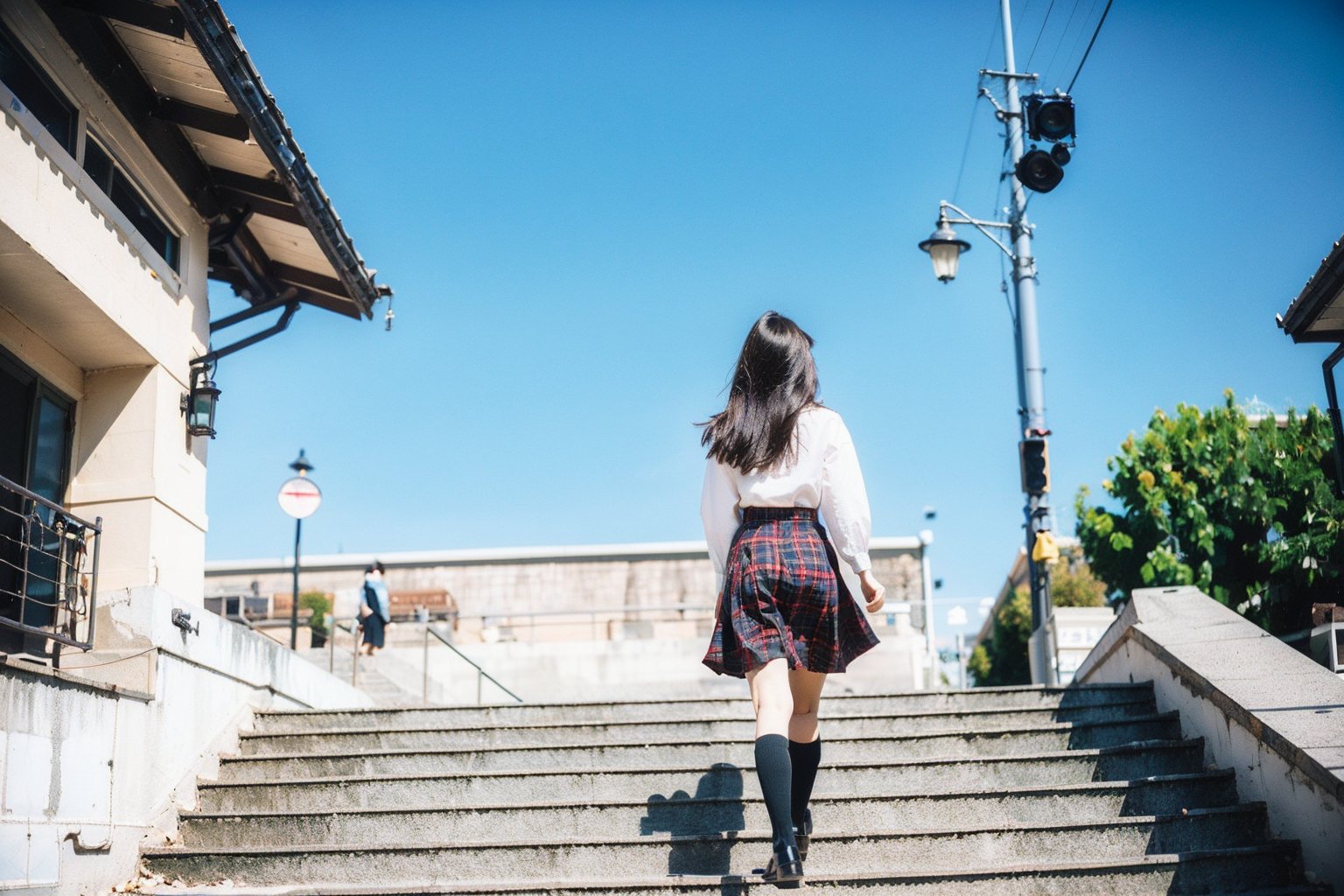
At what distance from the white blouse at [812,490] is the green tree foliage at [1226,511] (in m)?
6.12

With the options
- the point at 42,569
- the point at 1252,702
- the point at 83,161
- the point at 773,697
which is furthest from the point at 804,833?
the point at 83,161

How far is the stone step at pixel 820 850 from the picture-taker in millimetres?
5246

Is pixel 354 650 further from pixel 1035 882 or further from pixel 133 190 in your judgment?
pixel 1035 882

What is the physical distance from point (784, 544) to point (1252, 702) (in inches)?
99.0

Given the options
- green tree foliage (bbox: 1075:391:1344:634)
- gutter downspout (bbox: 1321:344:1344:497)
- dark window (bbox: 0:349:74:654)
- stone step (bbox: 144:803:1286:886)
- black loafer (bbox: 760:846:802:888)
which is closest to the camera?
black loafer (bbox: 760:846:802:888)

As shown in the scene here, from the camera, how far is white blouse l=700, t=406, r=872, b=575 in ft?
15.4

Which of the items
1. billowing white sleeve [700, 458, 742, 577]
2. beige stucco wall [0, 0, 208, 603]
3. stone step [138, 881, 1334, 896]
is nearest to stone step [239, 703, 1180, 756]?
beige stucco wall [0, 0, 208, 603]

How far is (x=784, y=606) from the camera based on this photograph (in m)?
4.57

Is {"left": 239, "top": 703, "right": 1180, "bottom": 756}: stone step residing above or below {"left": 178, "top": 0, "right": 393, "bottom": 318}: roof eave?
→ below

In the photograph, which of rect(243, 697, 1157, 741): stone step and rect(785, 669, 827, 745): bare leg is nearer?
rect(785, 669, 827, 745): bare leg

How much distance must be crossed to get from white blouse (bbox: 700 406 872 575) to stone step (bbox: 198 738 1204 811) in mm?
1738

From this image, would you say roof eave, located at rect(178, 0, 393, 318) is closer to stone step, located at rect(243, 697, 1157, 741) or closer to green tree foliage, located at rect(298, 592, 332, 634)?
stone step, located at rect(243, 697, 1157, 741)

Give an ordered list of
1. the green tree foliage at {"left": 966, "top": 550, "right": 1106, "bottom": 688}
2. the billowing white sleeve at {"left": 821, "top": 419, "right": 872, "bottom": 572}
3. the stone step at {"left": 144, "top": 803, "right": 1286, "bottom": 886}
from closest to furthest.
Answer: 1. the billowing white sleeve at {"left": 821, "top": 419, "right": 872, "bottom": 572}
2. the stone step at {"left": 144, "top": 803, "right": 1286, "bottom": 886}
3. the green tree foliage at {"left": 966, "top": 550, "right": 1106, "bottom": 688}

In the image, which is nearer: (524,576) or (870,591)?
(870,591)
